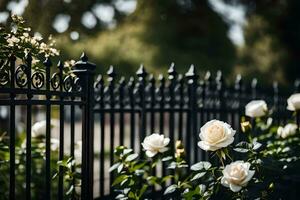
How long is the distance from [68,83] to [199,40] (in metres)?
19.0

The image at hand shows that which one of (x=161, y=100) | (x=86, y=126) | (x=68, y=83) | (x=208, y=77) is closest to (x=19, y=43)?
(x=68, y=83)

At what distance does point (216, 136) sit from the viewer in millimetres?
2699

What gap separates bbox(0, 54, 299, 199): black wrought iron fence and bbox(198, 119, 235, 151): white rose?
0.75 metres

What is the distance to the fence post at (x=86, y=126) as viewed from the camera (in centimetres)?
302

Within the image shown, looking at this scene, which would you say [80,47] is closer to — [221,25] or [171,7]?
[171,7]

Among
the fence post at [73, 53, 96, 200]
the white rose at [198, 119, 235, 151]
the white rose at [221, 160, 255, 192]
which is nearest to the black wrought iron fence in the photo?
the fence post at [73, 53, 96, 200]

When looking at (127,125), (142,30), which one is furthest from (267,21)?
(127,125)

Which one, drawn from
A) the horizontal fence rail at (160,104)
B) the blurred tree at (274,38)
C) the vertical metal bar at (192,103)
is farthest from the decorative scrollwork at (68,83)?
the blurred tree at (274,38)

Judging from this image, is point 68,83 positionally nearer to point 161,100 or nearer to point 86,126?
point 86,126

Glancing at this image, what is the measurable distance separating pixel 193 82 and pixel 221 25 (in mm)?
17867

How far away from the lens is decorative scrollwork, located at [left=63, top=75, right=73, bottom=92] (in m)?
2.88

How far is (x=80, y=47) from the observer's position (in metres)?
17.0

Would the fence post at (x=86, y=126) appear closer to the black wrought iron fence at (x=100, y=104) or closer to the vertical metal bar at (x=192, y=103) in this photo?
the black wrought iron fence at (x=100, y=104)

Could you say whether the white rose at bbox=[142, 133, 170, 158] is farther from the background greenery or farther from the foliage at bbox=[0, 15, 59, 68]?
the background greenery
